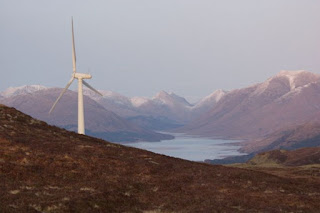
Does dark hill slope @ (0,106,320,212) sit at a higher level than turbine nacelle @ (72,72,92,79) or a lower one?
lower

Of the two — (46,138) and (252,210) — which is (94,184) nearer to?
(252,210)

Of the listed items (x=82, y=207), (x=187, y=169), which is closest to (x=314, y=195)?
(x=187, y=169)

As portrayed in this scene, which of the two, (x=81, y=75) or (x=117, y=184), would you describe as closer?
(x=117, y=184)

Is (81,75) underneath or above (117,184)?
above

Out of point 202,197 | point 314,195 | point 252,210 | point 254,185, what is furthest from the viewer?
point 254,185

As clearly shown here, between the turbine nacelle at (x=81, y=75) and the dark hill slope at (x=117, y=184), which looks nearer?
the dark hill slope at (x=117, y=184)

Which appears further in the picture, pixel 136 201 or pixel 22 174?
pixel 22 174

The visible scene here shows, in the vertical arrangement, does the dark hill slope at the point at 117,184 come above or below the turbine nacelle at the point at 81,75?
below

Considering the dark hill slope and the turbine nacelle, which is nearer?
the dark hill slope
